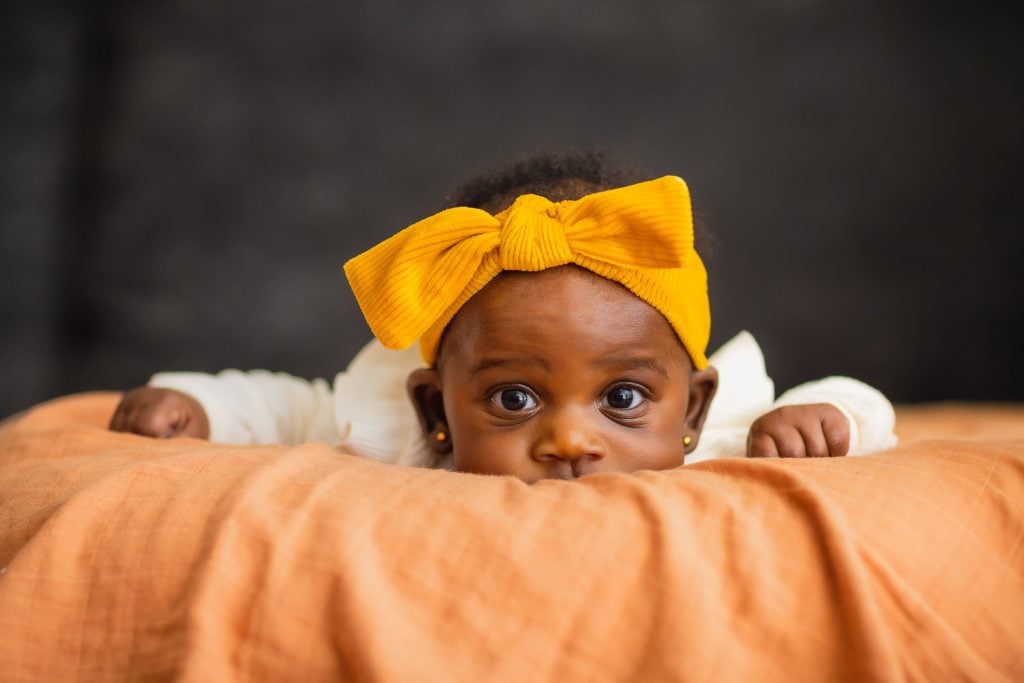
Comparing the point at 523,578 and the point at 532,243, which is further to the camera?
the point at 532,243

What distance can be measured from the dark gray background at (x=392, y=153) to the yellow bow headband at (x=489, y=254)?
1241 millimetres

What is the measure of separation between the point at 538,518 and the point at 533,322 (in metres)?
0.35

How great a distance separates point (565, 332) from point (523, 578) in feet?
1.29

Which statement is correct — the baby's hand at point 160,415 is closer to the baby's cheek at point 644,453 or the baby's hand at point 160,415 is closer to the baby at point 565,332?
the baby at point 565,332

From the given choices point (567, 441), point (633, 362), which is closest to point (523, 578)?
point (567, 441)

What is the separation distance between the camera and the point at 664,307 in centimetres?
117

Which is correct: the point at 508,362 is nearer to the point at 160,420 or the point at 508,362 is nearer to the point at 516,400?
the point at 516,400

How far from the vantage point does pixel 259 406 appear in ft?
5.02

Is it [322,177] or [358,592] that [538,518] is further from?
[322,177]

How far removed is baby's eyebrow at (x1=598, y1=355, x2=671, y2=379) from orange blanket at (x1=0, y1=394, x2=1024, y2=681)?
0.82 ft

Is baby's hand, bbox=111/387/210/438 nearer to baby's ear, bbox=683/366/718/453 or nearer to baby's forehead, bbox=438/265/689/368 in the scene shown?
baby's forehead, bbox=438/265/689/368

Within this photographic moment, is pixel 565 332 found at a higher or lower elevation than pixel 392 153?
lower

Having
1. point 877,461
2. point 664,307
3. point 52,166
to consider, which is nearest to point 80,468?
point 664,307

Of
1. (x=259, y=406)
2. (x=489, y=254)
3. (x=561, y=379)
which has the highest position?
(x=489, y=254)
